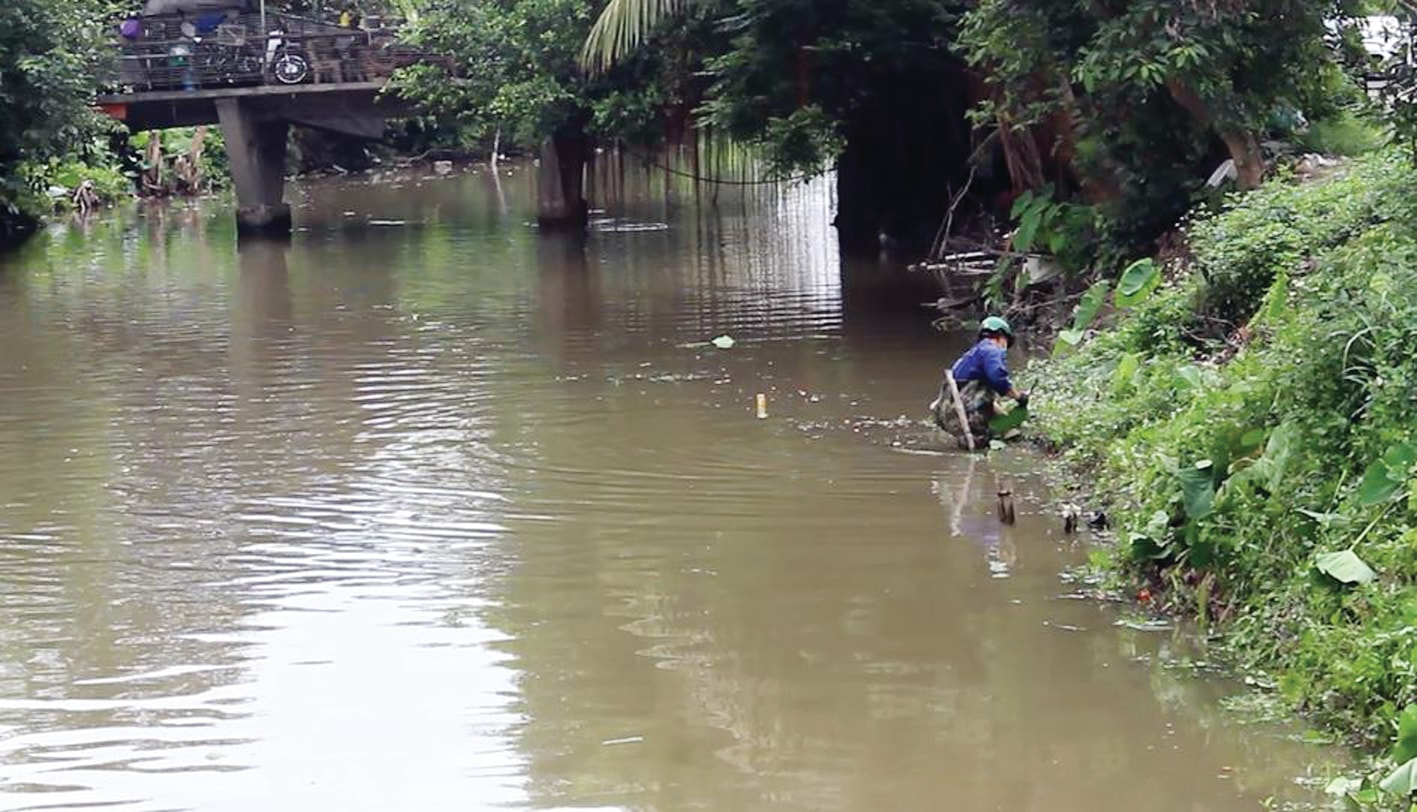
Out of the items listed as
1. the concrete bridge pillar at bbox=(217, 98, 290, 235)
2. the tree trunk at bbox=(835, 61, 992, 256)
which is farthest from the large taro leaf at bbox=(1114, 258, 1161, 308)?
the concrete bridge pillar at bbox=(217, 98, 290, 235)

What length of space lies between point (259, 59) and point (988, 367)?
23766mm

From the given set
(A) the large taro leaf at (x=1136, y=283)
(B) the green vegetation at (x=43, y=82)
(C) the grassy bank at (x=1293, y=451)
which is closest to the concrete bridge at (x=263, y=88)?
(B) the green vegetation at (x=43, y=82)

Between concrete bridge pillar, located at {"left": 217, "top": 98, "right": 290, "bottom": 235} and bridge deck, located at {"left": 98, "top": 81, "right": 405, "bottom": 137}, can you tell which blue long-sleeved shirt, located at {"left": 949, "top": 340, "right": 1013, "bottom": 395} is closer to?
bridge deck, located at {"left": 98, "top": 81, "right": 405, "bottom": 137}

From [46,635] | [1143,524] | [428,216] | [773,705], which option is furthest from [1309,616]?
[428,216]

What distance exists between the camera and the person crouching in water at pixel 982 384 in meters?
11.6

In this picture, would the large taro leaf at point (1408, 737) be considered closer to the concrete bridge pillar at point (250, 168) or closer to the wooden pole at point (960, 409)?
the wooden pole at point (960, 409)

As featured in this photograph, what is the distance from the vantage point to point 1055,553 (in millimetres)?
9305

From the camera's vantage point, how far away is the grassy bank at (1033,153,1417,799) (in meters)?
6.75

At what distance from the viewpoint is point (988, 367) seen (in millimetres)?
11562

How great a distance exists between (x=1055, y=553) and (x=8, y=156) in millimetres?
25403

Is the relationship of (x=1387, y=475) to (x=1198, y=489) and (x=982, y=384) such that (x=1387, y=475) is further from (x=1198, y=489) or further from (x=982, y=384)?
(x=982, y=384)

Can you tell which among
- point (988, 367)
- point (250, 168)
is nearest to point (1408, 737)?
point (988, 367)

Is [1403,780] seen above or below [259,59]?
below

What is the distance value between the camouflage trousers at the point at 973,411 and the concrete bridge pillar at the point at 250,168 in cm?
2267
